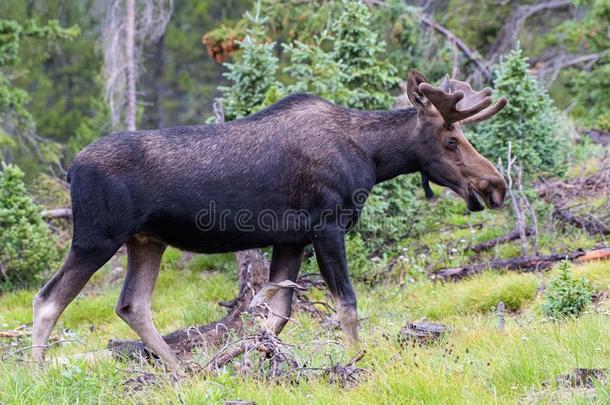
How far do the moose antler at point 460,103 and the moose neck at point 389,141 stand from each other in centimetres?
34

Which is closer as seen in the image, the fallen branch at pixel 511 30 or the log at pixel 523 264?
the log at pixel 523 264

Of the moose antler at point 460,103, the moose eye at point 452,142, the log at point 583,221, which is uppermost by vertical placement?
the moose antler at point 460,103

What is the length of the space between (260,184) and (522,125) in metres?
5.19

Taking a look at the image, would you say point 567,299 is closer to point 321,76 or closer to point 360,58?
point 321,76

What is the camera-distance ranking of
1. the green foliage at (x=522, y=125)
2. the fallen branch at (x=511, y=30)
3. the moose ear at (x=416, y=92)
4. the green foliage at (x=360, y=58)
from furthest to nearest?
1. the fallen branch at (x=511, y=30)
2. the green foliage at (x=360, y=58)
3. the green foliage at (x=522, y=125)
4. the moose ear at (x=416, y=92)

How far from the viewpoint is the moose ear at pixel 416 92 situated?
287 inches

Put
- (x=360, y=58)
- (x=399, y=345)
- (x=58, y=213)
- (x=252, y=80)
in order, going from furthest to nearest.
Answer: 1. (x=58, y=213)
2. (x=360, y=58)
3. (x=252, y=80)
4. (x=399, y=345)

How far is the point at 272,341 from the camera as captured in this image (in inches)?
231

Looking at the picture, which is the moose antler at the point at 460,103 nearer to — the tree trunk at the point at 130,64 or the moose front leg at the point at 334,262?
the moose front leg at the point at 334,262

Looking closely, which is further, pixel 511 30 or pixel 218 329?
pixel 511 30

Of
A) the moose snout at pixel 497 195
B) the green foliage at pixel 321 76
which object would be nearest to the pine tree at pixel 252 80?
the green foliage at pixel 321 76

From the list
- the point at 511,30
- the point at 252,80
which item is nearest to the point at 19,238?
the point at 252,80

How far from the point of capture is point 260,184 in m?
7.15

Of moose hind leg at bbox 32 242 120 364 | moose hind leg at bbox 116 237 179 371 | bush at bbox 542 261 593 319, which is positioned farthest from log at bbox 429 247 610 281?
moose hind leg at bbox 32 242 120 364
